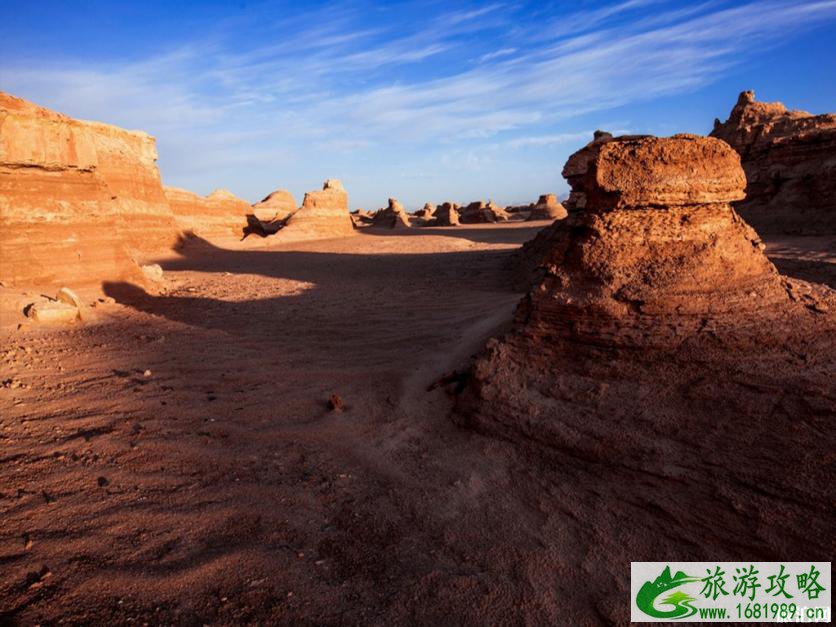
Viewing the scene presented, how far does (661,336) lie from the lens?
2.95 m

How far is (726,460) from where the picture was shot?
2383 mm

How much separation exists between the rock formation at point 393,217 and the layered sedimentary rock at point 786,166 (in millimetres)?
16578

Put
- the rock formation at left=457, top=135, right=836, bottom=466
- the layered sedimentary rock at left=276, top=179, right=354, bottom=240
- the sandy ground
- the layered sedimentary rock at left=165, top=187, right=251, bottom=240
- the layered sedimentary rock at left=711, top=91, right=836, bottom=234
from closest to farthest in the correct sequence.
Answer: the sandy ground
the rock formation at left=457, top=135, right=836, bottom=466
the layered sedimentary rock at left=711, top=91, right=836, bottom=234
the layered sedimentary rock at left=165, top=187, right=251, bottom=240
the layered sedimentary rock at left=276, top=179, right=354, bottom=240

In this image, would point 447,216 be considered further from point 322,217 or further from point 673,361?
point 673,361

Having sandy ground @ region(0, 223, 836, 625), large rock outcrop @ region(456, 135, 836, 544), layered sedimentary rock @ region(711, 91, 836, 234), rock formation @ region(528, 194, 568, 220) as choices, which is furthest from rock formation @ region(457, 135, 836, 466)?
rock formation @ region(528, 194, 568, 220)

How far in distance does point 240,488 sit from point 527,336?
7.32 feet

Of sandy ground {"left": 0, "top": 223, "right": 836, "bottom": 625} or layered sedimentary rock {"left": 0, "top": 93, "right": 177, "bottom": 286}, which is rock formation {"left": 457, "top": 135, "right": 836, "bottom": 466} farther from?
layered sedimentary rock {"left": 0, "top": 93, "right": 177, "bottom": 286}

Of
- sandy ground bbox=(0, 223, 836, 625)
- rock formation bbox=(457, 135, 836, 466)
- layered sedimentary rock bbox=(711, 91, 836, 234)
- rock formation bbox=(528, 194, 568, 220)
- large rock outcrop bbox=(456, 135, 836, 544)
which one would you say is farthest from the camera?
rock formation bbox=(528, 194, 568, 220)

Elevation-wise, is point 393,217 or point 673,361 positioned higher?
Answer: point 393,217

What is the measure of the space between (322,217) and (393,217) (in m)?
7.27

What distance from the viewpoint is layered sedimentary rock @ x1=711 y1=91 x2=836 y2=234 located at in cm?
1205

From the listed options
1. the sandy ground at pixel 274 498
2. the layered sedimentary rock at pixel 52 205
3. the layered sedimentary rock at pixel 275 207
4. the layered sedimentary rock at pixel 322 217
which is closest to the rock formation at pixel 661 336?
the sandy ground at pixel 274 498

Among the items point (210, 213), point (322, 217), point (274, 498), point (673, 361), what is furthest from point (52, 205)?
point (322, 217)

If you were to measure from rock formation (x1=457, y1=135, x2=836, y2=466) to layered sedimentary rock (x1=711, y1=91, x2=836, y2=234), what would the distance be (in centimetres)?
1189
